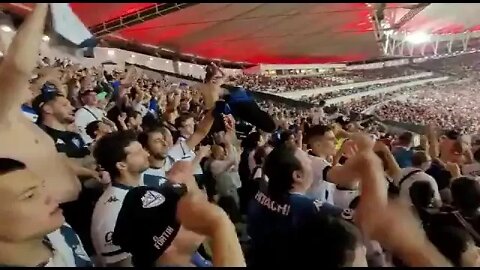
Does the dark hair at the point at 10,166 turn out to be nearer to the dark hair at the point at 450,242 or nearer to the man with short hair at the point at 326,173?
the man with short hair at the point at 326,173

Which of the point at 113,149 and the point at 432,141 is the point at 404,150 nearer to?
the point at 432,141

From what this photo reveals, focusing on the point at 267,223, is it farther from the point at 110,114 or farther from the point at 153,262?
the point at 110,114

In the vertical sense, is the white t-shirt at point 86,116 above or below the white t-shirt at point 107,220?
above

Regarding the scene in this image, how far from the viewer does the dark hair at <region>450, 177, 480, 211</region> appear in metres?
1.30

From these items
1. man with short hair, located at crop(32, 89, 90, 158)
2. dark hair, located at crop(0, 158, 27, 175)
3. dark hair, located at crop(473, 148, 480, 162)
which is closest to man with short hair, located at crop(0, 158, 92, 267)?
dark hair, located at crop(0, 158, 27, 175)

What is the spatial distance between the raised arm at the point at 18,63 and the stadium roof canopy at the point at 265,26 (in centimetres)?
4

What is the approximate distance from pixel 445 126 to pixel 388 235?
0.47 metres

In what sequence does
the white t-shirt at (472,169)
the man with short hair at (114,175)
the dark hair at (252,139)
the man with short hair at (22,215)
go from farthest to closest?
the white t-shirt at (472,169) → the dark hair at (252,139) → the man with short hair at (114,175) → the man with short hair at (22,215)

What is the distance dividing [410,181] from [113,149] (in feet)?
1.64

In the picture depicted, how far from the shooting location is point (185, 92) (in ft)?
4.48

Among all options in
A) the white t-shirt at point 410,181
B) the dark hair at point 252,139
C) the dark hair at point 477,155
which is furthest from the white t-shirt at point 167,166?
the dark hair at point 477,155

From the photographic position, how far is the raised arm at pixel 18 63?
1.02 meters

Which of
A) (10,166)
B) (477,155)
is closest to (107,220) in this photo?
(10,166)

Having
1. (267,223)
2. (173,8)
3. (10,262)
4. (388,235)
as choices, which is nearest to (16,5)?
(173,8)
